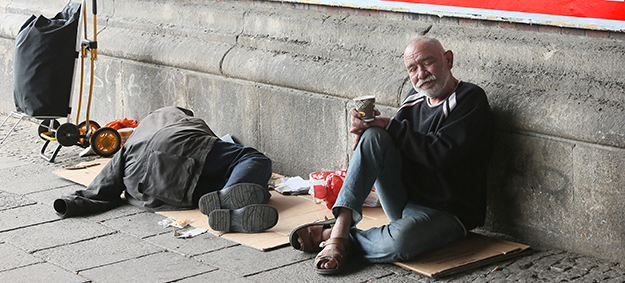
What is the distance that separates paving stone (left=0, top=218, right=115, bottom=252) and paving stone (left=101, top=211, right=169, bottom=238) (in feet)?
0.27

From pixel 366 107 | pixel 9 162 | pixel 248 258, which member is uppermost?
pixel 366 107

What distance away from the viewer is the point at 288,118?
5.29 meters

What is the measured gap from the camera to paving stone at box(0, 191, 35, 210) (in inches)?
189

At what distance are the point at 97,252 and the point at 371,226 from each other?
1.57 meters

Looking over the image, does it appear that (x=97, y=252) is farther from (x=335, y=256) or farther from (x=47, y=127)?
(x=47, y=127)

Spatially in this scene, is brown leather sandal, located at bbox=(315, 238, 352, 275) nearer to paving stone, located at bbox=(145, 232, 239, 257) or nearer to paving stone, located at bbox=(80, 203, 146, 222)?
paving stone, located at bbox=(145, 232, 239, 257)

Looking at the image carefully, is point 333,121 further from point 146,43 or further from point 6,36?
point 6,36

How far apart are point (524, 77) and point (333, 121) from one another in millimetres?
1442

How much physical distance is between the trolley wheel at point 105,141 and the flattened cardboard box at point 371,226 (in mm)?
661

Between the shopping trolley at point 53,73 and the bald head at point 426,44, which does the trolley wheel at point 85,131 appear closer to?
the shopping trolley at point 53,73

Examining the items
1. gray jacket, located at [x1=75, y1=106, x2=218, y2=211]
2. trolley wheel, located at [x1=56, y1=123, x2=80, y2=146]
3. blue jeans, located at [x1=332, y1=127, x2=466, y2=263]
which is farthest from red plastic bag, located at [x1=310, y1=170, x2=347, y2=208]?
trolley wheel, located at [x1=56, y1=123, x2=80, y2=146]

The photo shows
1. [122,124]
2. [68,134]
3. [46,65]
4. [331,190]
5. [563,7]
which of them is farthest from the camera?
[122,124]

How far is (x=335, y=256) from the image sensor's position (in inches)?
137

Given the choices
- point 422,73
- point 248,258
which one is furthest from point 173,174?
point 422,73
